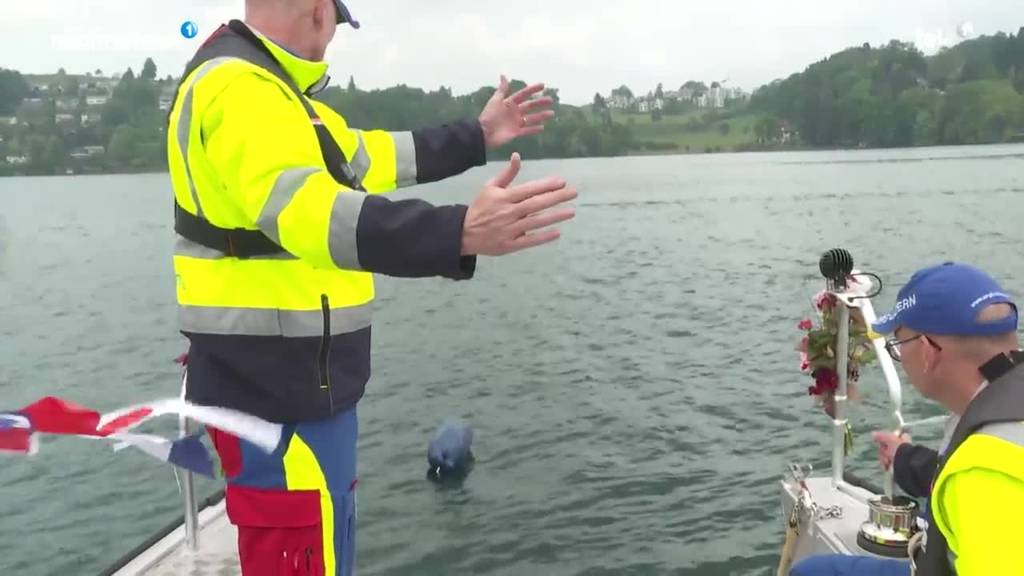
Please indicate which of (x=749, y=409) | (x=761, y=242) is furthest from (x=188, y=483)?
(x=761, y=242)

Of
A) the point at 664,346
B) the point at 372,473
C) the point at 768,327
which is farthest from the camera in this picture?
the point at 768,327

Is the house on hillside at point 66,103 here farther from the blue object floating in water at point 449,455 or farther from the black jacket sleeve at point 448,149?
the black jacket sleeve at point 448,149

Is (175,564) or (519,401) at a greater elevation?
(175,564)

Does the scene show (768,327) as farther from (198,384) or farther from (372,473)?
(198,384)

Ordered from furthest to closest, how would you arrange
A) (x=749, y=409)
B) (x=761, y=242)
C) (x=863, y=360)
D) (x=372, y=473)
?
(x=761, y=242) < (x=749, y=409) < (x=372, y=473) < (x=863, y=360)

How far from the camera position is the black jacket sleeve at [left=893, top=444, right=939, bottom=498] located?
3.48m

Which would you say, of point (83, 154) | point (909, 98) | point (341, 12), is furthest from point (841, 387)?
point (909, 98)

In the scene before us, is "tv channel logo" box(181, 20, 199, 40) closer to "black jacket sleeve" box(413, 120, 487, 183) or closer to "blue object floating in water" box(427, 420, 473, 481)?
"black jacket sleeve" box(413, 120, 487, 183)

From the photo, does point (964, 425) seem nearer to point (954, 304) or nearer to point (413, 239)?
point (954, 304)

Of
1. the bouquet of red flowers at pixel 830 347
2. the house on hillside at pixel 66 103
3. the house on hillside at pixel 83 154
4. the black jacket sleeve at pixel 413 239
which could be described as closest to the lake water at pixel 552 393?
the bouquet of red flowers at pixel 830 347

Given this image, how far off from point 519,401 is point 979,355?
13.3 metres

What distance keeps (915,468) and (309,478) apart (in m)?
2.27

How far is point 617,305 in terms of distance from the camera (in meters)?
25.2

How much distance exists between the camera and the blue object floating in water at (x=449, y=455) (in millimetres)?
12211
